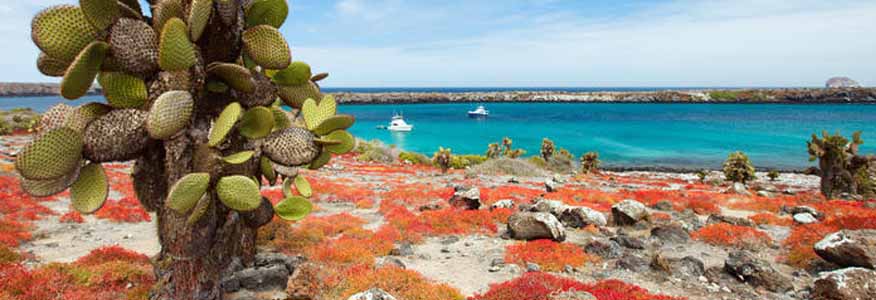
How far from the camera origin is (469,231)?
13.0m

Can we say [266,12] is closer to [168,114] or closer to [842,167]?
[168,114]

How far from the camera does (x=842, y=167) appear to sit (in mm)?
22766

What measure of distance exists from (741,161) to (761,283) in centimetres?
3008

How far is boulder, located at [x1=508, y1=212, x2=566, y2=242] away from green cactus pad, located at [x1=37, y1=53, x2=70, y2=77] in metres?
10.0

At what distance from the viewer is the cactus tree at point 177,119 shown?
471 centimetres

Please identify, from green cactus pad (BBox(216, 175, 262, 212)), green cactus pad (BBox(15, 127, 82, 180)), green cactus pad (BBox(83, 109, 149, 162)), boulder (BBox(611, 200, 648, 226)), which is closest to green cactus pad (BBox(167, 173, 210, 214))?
green cactus pad (BBox(216, 175, 262, 212))

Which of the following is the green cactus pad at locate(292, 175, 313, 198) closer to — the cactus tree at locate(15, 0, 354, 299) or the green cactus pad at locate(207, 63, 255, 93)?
the cactus tree at locate(15, 0, 354, 299)

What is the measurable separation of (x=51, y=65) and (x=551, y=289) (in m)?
7.90

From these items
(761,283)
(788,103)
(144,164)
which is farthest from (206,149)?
(788,103)

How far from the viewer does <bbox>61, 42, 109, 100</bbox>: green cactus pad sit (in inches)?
178

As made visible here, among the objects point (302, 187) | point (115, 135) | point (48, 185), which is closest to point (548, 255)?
point (302, 187)

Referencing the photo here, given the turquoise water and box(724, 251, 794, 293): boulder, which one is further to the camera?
the turquoise water

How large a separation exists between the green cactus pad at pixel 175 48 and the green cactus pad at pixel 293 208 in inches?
101

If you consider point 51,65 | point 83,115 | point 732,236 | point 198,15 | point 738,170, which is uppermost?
point 198,15
